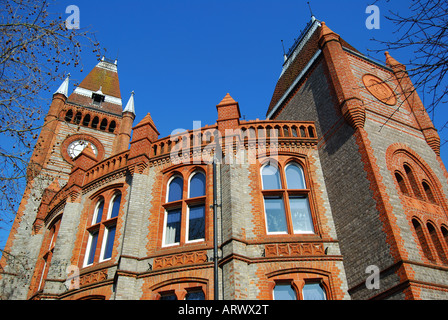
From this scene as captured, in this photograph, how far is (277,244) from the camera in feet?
36.3

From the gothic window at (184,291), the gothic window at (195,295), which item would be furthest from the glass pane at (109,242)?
the gothic window at (195,295)

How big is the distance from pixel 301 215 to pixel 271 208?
104 cm

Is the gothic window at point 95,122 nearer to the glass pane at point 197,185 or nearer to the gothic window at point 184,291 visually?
the glass pane at point 197,185

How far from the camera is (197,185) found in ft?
43.6

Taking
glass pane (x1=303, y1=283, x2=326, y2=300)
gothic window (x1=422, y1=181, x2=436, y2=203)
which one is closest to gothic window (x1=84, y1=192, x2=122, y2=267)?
glass pane (x1=303, y1=283, x2=326, y2=300)

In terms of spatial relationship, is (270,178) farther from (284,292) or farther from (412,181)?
(412,181)

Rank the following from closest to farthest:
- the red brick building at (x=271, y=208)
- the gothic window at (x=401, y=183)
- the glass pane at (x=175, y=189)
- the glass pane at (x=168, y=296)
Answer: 1. the red brick building at (x=271, y=208)
2. the glass pane at (x=168, y=296)
3. the gothic window at (x=401, y=183)
4. the glass pane at (x=175, y=189)

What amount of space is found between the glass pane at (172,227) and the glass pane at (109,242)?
2.30 metres

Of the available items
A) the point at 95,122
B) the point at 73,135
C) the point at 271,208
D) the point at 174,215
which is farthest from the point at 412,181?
the point at 95,122

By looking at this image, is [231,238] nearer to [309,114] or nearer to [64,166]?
[309,114]

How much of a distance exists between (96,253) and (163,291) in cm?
351

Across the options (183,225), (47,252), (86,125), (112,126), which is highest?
(112,126)

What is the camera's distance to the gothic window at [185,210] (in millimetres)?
12156

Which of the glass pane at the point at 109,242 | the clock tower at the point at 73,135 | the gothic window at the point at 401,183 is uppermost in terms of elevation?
the clock tower at the point at 73,135
